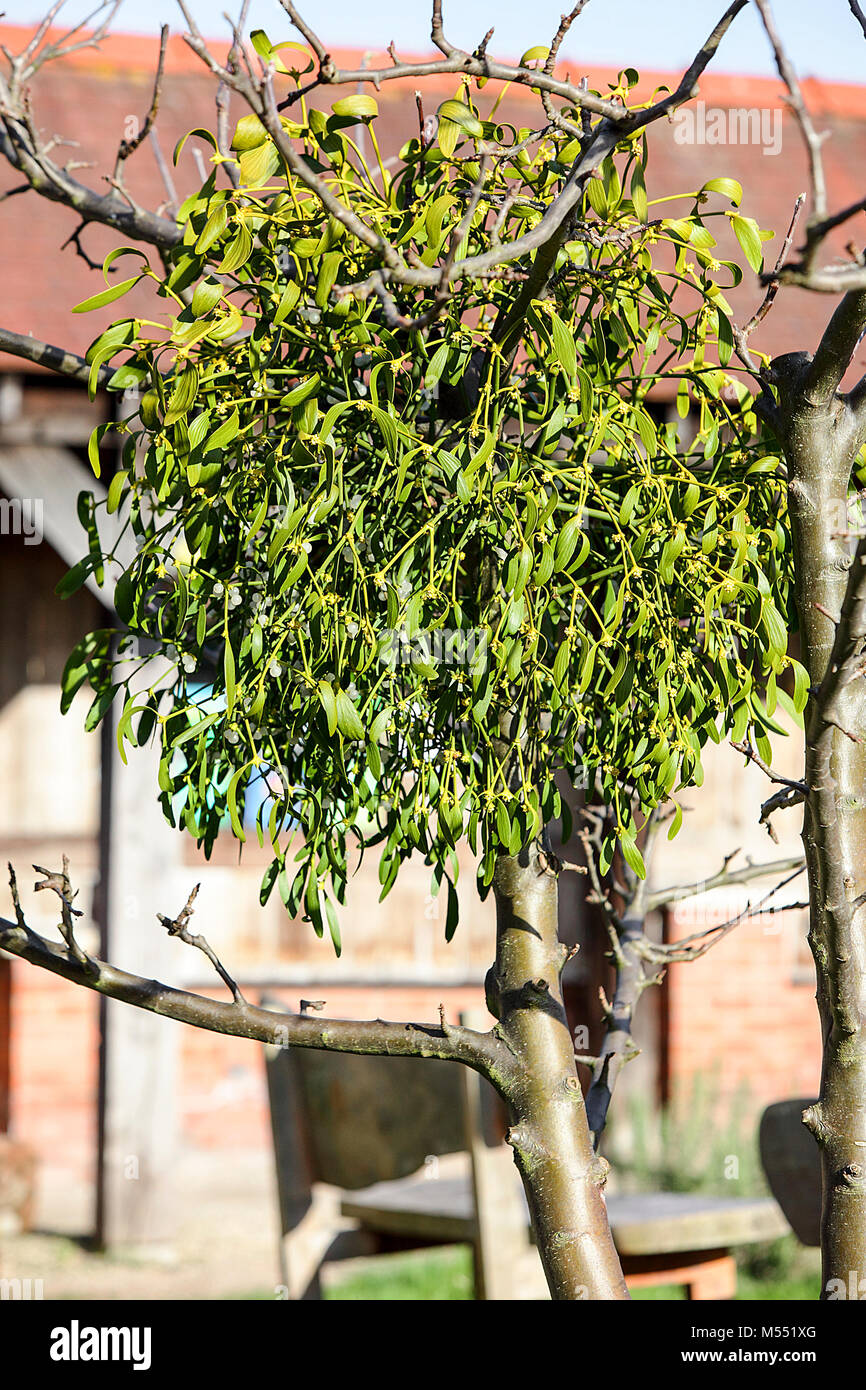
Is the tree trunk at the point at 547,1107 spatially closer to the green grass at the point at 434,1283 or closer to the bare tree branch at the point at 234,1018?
the bare tree branch at the point at 234,1018

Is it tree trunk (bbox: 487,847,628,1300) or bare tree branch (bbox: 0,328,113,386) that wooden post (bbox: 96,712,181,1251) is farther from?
tree trunk (bbox: 487,847,628,1300)

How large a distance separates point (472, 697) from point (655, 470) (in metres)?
0.37

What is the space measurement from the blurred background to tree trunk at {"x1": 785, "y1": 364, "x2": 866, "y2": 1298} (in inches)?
167

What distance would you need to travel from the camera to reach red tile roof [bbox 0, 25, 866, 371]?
561 cm

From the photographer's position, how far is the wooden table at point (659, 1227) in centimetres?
297

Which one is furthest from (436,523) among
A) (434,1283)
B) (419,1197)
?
(434,1283)

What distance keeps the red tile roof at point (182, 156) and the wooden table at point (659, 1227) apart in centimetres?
314

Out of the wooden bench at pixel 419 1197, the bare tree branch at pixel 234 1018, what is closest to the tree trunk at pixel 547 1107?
the bare tree branch at pixel 234 1018

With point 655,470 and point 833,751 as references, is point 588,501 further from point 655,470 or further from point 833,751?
point 833,751

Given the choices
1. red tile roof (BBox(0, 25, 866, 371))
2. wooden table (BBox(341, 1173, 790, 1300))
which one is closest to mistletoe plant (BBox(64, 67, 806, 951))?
wooden table (BBox(341, 1173, 790, 1300))

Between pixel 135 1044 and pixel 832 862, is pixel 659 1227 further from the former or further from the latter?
pixel 135 1044

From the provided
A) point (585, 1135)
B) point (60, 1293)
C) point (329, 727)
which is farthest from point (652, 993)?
point (329, 727)

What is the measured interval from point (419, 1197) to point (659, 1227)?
0.88m
